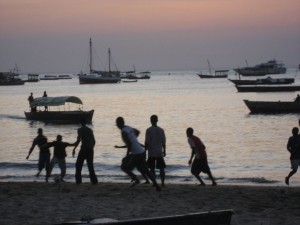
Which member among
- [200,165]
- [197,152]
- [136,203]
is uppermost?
[197,152]

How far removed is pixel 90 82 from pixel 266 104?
11307 centimetres

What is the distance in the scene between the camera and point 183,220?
7.64 metres

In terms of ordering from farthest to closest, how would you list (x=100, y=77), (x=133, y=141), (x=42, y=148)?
(x=100, y=77) < (x=42, y=148) < (x=133, y=141)

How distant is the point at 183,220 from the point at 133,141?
4146 millimetres

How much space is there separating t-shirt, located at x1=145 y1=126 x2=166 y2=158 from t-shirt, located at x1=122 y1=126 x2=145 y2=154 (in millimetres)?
661

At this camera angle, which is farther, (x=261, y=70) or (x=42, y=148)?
(x=261, y=70)

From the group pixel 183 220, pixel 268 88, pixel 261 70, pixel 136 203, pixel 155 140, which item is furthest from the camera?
pixel 261 70

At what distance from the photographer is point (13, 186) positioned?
14102 mm

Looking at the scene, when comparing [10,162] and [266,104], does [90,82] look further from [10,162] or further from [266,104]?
[10,162]

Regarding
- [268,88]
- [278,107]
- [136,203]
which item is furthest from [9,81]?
[136,203]

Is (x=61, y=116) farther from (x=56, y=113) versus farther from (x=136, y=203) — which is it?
(x=136, y=203)

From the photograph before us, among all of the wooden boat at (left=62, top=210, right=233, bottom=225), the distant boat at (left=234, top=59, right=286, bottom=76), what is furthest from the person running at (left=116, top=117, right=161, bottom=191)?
the distant boat at (left=234, top=59, right=286, bottom=76)

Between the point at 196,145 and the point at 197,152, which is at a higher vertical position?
the point at 196,145

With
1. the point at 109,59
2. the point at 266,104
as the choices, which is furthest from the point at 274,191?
the point at 109,59
